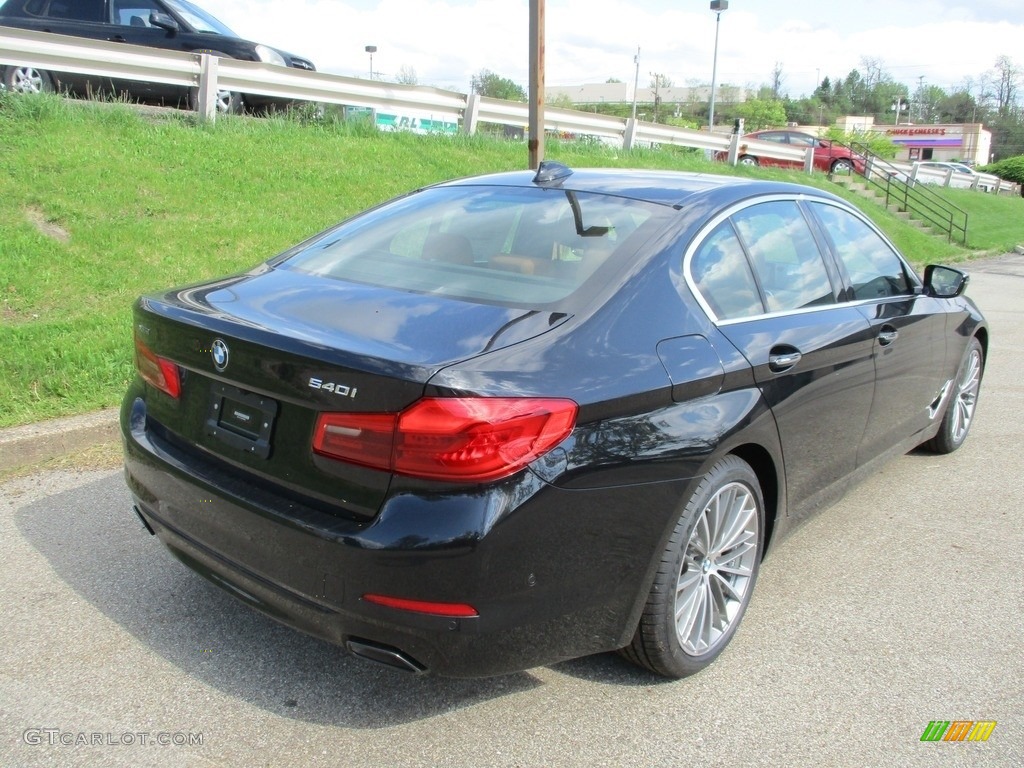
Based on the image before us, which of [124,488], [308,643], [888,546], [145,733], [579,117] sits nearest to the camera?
[145,733]

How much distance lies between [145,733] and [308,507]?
863 mm

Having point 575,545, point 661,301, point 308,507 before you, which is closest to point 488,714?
point 575,545

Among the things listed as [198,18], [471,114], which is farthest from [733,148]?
[198,18]

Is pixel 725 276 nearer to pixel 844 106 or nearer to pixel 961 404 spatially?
pixel 961 404

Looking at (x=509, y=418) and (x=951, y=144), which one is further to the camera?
(x=951, y=144)

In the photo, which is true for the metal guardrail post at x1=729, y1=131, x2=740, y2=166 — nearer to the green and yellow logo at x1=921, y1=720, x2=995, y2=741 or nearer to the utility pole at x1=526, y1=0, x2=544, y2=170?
the utility pole at x1=526, y1=0, x2=544, y2=170

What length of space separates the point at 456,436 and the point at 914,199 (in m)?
23.9

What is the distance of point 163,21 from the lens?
11.1 m

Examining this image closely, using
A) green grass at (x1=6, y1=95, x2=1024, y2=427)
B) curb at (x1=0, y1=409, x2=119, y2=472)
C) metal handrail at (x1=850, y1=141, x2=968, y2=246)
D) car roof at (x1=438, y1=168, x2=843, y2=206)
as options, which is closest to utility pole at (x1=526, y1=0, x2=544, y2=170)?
green grass at (x1=6, y1=95, x2=1024, y2=427)

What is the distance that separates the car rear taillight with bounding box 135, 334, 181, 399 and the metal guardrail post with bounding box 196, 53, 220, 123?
317 inches

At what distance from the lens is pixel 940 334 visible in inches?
186

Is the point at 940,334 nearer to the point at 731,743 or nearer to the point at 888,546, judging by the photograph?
the point at 888,546

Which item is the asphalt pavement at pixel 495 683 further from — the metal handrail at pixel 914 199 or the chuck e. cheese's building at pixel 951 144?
the chuck e. cheese's building at pixel 951 144

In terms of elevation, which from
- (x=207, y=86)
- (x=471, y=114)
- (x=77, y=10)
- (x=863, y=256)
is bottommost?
(x=863, y=256)
